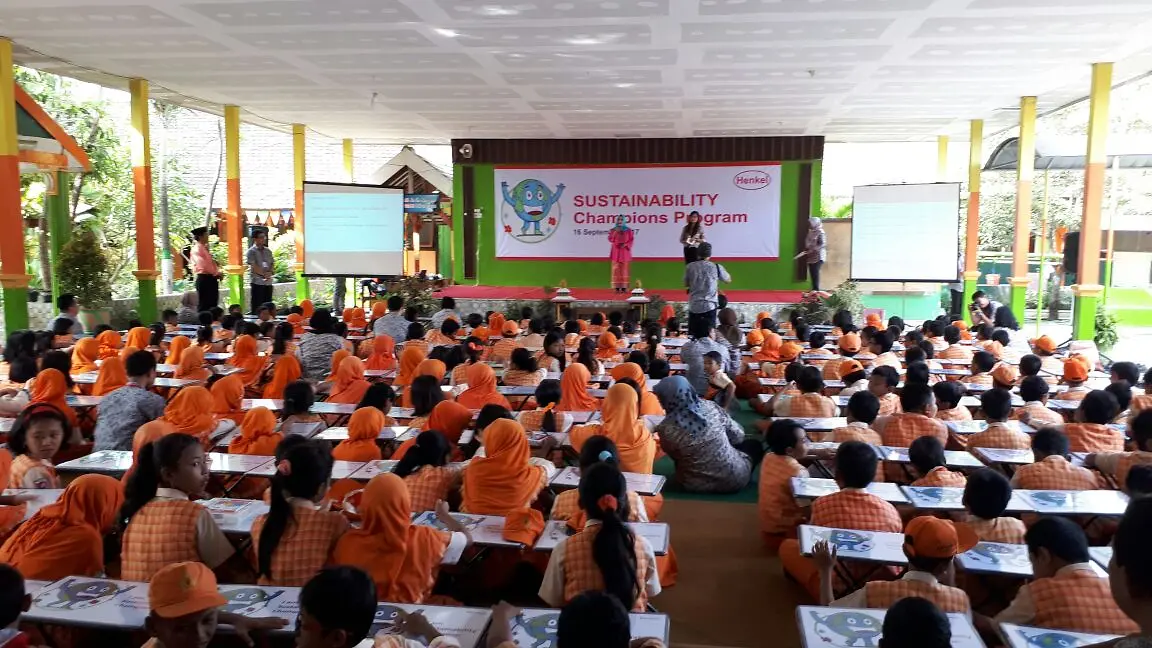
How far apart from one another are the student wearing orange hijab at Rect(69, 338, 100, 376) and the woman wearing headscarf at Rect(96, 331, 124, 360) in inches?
8.0

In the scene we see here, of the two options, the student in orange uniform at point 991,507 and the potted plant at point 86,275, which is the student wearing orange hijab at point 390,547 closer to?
the student in orange uniform at point 991,507

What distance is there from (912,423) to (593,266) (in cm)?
1160

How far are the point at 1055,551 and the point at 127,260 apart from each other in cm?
1924

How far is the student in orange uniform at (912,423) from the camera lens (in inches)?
180

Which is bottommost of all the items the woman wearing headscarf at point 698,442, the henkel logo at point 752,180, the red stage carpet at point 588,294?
the woman wearing headscarf at point 698,442

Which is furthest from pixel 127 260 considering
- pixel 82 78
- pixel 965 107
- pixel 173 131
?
pixel 965 107

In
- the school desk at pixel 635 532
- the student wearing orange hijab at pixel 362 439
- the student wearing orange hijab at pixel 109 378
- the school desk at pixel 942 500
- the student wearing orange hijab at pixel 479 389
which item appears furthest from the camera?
the student wearing orange hijab at pixel 109 378

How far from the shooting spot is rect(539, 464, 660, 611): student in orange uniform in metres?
2.56

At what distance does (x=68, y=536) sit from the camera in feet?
9.34

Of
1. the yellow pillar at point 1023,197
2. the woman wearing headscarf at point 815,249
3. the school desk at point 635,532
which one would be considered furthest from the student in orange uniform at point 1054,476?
the woman wearing headscarf at point 815,249

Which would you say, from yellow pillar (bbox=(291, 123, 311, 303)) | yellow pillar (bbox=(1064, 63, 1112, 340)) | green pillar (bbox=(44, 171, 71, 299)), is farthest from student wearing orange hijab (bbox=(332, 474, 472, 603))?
yellow pillar (bbox=(291, 123, 311, 303))

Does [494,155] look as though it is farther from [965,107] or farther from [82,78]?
[965,107]

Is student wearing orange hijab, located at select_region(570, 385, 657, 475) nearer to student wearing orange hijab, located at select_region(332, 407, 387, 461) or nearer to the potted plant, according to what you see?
student wearing orange hijab, located at select_region(332, 407, 387, 461)

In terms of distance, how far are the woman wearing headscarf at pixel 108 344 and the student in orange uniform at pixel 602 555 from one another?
6114mm
